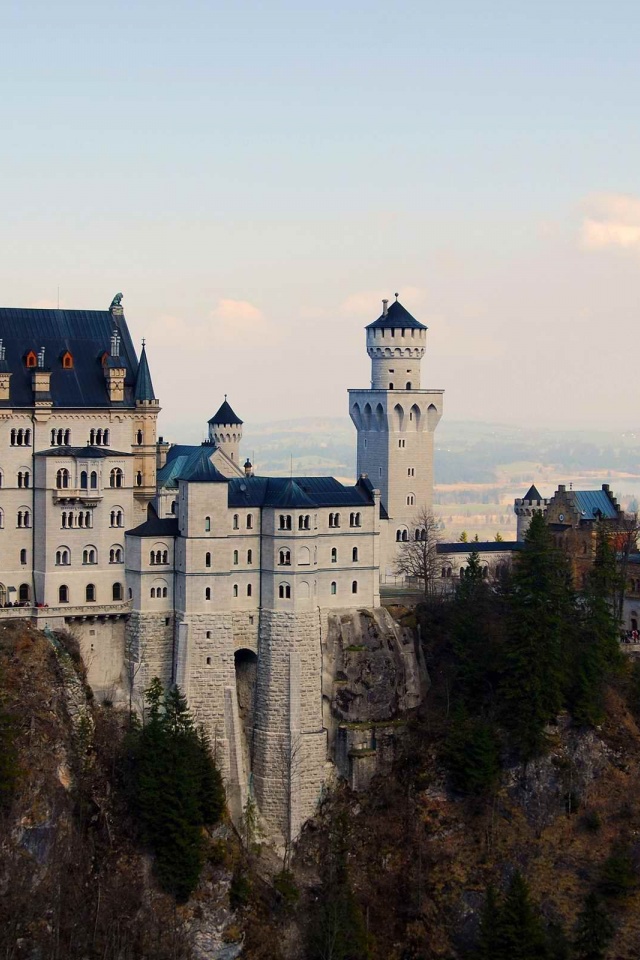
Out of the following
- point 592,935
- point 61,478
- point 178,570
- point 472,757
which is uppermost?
point 61,478

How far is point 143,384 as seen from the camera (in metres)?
104

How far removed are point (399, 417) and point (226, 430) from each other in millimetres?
11243

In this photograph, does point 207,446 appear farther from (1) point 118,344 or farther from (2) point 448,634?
(2) point 448,634

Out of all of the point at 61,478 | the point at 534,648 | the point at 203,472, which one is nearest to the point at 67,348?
the point at 61,478

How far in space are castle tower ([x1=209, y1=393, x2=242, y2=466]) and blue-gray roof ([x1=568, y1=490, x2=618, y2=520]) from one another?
21.5m

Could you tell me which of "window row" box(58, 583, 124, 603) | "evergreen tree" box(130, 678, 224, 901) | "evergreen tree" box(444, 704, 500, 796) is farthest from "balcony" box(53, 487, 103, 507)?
"evergreen tree" box(444, 704, 500, 796)

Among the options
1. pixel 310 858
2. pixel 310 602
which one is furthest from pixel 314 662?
pixel 310 858

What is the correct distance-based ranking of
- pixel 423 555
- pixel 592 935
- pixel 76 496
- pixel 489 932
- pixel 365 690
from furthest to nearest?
pixel 423 555 < pixel 365 690 < pixel 76 496 < pixel 592 935 < pixel 489 932

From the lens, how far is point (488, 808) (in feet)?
323

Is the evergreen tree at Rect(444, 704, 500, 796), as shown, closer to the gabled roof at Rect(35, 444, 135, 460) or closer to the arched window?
the gabled roof at Rect(35, 444, 135, 460)

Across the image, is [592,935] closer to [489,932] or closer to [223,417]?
[489,932]

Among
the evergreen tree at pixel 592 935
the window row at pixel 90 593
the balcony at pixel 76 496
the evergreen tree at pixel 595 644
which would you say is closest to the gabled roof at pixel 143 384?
the balcony at pixel 76 496

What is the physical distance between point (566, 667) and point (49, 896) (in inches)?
1201

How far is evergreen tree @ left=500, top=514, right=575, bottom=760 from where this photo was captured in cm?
9919
